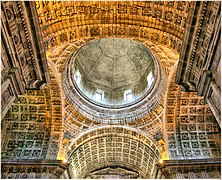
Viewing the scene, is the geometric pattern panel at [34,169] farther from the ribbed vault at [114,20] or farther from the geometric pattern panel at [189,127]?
the ribbed vault at [114,20]

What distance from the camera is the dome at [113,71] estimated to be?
23.6 metres

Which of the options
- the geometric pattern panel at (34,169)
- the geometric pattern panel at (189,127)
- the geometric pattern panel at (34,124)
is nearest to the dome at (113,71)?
the geometric pattern panel at (34,124)

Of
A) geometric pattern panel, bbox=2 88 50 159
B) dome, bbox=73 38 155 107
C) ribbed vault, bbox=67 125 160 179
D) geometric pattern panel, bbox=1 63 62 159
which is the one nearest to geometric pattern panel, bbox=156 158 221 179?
ribbed vault, bbox=67 125 160 179

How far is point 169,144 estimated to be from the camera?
61.8 feet

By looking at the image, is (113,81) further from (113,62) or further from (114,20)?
(114,20)

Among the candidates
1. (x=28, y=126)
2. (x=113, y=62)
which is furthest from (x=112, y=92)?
(x=28, y=126)

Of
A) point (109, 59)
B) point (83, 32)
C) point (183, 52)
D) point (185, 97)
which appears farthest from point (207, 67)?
point (109, 59)

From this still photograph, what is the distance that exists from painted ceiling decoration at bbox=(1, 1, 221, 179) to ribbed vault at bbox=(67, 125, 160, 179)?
99mm

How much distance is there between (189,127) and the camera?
19766 millimetres

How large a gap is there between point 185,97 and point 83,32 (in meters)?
10.0

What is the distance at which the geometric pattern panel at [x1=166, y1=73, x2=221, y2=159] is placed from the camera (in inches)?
728

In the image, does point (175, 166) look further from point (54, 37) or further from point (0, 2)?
point (0, 2)

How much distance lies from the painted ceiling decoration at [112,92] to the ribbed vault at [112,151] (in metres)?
0.10

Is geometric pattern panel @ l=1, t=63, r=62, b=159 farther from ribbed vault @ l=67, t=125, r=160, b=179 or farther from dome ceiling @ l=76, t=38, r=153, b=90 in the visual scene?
dome ceiling @ l=76, t=38, r=153, b=90
